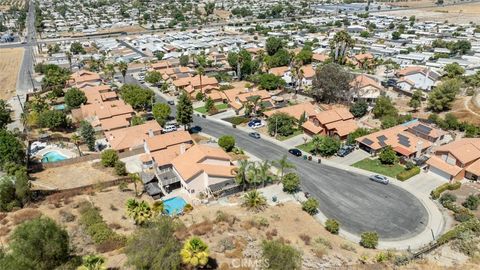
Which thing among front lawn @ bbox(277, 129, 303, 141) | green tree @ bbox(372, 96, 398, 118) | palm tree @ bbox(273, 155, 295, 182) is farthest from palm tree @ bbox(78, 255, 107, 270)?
green tree @ bbox(372, 96, 398, 118)

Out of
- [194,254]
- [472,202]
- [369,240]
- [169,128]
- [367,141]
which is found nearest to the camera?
[194,254]

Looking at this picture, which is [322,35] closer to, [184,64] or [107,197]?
[184,64]

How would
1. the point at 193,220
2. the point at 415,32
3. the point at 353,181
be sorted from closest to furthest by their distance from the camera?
the point at 193,220 < the point at 353,181 < the point at 415,32

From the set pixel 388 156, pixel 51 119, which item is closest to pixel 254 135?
pixel 388 156

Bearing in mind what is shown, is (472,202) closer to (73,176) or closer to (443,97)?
(443,97)

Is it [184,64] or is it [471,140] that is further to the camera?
[184,64]

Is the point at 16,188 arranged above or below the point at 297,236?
above

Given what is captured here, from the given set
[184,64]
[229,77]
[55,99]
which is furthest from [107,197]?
[184,64]

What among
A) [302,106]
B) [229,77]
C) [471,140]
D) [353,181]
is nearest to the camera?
[353,181]
